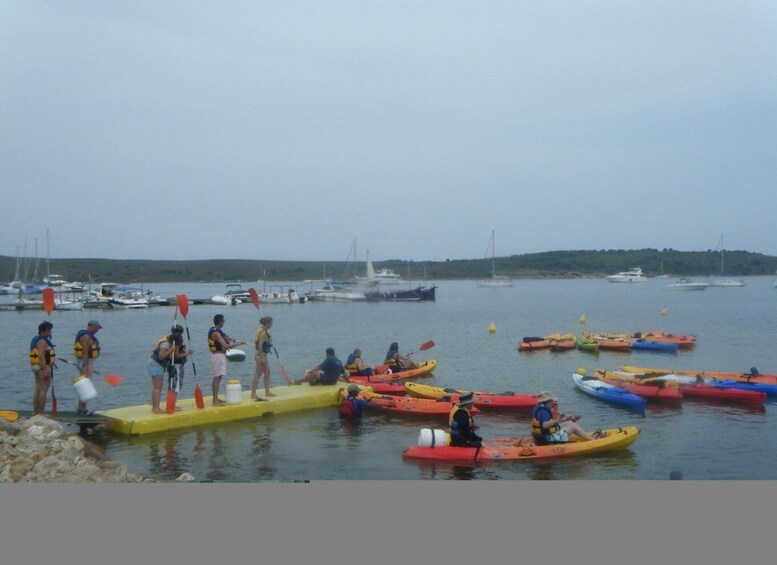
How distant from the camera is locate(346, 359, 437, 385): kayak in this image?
19.7 m

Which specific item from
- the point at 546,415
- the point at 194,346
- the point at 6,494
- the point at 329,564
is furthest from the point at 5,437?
the point at 194,346

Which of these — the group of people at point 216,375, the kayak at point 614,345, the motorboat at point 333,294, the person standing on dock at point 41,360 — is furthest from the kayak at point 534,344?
the motorboat at point 333,294

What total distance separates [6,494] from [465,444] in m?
7.16

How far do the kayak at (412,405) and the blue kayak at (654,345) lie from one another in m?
18.9

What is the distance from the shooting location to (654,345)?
106 ft

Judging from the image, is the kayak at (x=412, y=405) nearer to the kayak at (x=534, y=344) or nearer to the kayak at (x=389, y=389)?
the kayak at (x=389, y=389)

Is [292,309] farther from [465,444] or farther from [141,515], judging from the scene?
[141,515]

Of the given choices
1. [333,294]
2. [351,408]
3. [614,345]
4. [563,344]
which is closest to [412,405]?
[351,408]

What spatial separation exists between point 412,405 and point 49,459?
8.73 meters

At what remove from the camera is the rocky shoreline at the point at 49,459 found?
8.86 metres

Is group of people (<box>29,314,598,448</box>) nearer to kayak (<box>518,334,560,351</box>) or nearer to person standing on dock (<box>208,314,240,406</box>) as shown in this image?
person standing on dock (<box>208,314,240,406</box>)

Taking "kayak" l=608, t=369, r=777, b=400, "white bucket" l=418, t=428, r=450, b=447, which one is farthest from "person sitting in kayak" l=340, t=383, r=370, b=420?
"kayak" l=608, t=369, r=777, b=400

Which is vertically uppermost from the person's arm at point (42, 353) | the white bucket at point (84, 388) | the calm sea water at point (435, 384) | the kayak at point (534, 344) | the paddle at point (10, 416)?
the person's arm at point (42, 353)

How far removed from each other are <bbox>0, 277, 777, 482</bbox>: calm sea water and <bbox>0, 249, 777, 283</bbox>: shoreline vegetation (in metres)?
3.84
